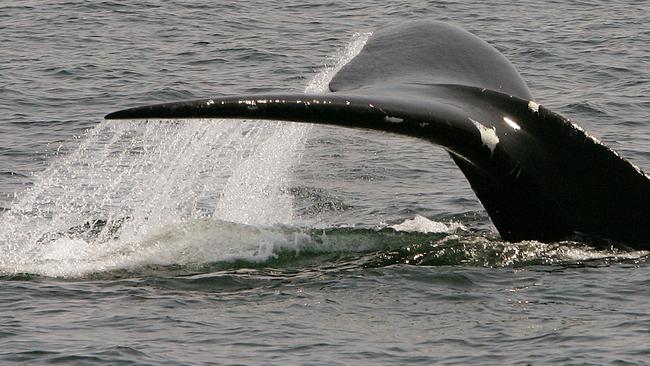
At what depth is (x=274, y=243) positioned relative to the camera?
449 inches

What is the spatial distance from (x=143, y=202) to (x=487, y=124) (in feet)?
14.4

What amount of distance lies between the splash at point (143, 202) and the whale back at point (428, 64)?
18.8 inches

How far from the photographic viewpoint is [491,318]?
952cm

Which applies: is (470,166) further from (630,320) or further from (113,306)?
(113,306)

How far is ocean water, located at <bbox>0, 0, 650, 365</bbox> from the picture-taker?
30.1 feet

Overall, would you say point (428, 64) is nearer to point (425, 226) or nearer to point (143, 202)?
point (425, 226)

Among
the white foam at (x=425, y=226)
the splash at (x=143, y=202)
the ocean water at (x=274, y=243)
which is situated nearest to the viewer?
the ocean water at (x=274, y=243)

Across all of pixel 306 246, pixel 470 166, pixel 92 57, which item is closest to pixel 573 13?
pixel 92 57

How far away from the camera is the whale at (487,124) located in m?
8.42

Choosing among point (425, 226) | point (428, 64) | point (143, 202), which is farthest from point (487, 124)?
point (143, 202)

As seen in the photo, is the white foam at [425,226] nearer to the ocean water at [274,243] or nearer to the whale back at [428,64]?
the ocean water at [274,243]

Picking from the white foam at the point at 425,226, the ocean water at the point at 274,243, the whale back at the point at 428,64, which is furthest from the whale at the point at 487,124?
the white foam at the point at 425,226

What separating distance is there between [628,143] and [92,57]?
956 centimetres

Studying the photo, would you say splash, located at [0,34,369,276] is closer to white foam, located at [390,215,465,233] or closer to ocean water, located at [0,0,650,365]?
ocean water, located at [0,0,650,365]
